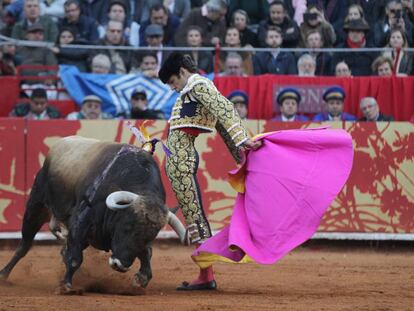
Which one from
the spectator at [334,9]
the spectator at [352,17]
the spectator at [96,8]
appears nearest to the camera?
the spectator at [352,17]

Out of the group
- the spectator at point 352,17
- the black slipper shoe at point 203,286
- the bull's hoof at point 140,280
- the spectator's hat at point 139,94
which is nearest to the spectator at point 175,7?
the spectator's hat at point 139,94

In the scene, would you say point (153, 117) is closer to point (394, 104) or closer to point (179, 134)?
point (394, 104)

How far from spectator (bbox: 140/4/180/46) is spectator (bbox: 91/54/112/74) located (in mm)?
795

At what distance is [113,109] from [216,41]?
4.72ft

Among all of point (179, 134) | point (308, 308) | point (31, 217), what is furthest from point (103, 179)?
point (308, 308)

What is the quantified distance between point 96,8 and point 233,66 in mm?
2243

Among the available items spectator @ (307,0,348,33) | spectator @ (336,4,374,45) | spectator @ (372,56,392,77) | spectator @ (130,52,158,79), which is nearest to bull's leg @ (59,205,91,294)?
spectator @ (130,52,158,79)

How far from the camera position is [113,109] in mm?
11359

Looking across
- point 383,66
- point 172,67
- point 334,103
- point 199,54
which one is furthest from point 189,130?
point 383,66

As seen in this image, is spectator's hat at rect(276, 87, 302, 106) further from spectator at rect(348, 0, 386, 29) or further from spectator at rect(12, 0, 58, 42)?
spectator at rect(12, 0, 58, 42)

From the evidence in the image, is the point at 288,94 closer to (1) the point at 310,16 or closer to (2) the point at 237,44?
(2) the point at 237,44

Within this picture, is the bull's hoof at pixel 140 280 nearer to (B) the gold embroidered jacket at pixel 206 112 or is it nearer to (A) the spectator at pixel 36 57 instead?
(B) the gold embroidered jacket at pixel 206 112

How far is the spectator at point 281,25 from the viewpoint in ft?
38.6

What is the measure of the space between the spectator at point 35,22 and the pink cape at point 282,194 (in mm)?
5485
